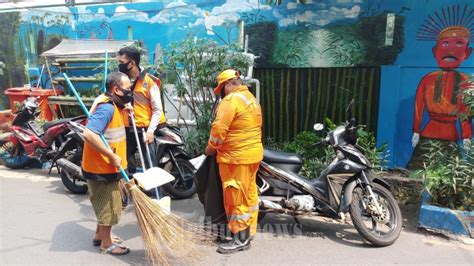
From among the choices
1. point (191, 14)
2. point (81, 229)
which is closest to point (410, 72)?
point (191, 14)

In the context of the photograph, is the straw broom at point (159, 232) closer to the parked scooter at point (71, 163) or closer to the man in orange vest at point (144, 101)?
the man in orange vest at point (144, 101)

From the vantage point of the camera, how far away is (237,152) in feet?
11.7

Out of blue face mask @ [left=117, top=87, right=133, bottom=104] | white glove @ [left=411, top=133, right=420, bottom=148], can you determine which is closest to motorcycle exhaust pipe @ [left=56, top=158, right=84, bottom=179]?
blue face mask @ [left=117, top=87, right=133, bottom=104]

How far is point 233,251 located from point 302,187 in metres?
0.94

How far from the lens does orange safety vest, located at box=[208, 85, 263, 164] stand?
3525 millimetres

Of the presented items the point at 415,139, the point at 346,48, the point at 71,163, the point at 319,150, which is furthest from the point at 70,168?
the point at 415,139

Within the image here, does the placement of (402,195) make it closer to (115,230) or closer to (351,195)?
(351,195)

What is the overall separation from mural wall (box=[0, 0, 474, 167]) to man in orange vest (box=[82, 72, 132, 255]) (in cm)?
334

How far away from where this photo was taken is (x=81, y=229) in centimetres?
433

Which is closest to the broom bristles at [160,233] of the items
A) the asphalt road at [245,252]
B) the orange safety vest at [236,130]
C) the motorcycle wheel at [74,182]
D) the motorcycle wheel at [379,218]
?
the asphalt road at [245,252]

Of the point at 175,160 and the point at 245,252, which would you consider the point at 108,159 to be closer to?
the point at 245,252

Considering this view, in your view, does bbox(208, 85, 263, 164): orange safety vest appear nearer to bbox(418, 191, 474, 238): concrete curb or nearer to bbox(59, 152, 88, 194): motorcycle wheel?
bbox(418, 191, 474, 238): concrete curb

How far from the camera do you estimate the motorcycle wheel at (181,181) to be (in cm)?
A: 527

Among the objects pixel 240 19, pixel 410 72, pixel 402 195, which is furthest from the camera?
pixel 240 19
